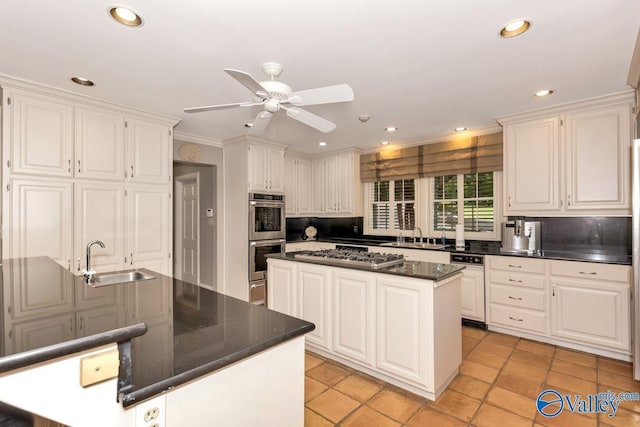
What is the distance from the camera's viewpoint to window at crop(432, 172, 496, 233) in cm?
421

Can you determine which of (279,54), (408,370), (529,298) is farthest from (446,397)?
(279,54)

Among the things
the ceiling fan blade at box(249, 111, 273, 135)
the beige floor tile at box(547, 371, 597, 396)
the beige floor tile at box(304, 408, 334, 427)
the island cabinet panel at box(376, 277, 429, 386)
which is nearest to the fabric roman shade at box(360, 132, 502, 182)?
the beige floor tile at box(547, 371, 597, 396)

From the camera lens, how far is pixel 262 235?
14.8 ft

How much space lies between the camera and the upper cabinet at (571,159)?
9.69ft

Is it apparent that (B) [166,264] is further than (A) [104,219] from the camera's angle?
Yes

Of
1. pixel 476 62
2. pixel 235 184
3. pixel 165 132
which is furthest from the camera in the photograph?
pixel 235 184

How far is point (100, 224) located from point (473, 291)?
4.10m

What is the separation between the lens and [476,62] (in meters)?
2.31

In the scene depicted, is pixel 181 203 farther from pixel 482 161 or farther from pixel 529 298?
pixel 529 298

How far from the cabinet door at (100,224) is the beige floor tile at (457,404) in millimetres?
3211

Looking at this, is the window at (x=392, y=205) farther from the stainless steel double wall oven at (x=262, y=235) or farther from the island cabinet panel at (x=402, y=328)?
the island cabinet panel at (x=402, y=328)

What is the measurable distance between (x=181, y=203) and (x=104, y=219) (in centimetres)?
255

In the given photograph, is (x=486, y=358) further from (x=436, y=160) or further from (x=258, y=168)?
(x=258, y=168)

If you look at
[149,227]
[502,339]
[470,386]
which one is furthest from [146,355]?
[502,339]
